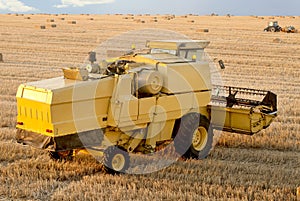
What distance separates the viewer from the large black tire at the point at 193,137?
8.34 m

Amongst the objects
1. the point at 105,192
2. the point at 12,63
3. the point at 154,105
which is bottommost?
the point at 105,192

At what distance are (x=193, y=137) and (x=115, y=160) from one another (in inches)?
63.3

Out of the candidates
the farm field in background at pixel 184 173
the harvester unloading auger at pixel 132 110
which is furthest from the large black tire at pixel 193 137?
the farm field in background at pixel 184 173

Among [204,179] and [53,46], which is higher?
[53,46]

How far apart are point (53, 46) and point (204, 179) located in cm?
2097

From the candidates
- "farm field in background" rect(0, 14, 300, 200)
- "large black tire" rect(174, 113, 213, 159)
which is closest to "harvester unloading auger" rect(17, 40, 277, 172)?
"large black tire" rect(174, 113, 213, 159)

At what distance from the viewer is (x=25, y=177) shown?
23.6 feet

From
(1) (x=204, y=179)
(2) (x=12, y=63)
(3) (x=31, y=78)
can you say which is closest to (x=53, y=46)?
(2) (x=12, y=63)

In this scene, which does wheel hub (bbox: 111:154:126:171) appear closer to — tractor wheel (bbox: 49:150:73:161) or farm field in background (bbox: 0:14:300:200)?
farm field in background (bbox: 0:14:300:200)

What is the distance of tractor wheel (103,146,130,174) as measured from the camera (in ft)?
24.0

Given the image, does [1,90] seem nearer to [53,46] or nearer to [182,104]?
[182,104]

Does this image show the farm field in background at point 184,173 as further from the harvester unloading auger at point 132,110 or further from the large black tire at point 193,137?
the harvester unloading auger at point 132,110

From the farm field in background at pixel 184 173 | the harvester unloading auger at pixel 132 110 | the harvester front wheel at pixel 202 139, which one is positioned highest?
the harvester unloading auger at pixel 132 110

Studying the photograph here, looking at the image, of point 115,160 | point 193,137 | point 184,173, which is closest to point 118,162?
point 115,160
